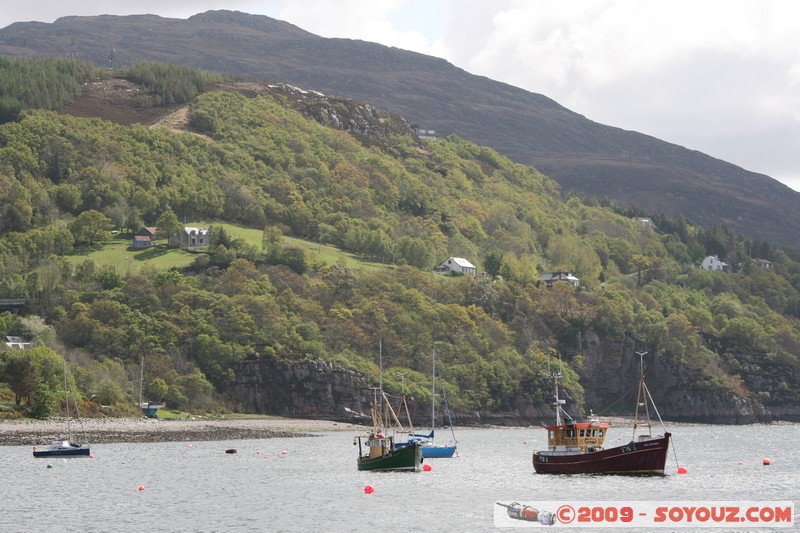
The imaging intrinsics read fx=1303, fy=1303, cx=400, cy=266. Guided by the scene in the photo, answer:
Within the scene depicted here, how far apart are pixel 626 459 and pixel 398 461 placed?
19.1m

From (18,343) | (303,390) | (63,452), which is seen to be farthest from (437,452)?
(18,343)

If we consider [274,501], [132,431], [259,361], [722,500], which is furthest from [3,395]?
[722,500]

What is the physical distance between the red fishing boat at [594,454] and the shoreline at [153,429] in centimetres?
5134

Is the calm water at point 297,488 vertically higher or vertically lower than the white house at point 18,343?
lower

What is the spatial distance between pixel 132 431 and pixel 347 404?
164ft

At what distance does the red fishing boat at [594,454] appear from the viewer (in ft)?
334

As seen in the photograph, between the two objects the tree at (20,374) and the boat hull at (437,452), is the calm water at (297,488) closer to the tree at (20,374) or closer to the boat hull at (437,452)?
the boat hull at (437,452)

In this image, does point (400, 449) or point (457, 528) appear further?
→ point (400, 449)

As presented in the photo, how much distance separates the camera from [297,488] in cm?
9744

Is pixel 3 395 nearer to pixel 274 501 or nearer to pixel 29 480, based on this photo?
pixel 29 480

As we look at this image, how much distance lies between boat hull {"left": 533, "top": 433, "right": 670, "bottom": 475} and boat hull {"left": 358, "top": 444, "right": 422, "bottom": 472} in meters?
12.3

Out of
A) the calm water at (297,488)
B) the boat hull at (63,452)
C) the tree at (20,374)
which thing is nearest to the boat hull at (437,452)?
the calm water at (297,488)

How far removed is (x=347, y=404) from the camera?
19150cm

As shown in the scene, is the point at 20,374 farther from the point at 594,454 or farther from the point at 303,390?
the point at 594,454
